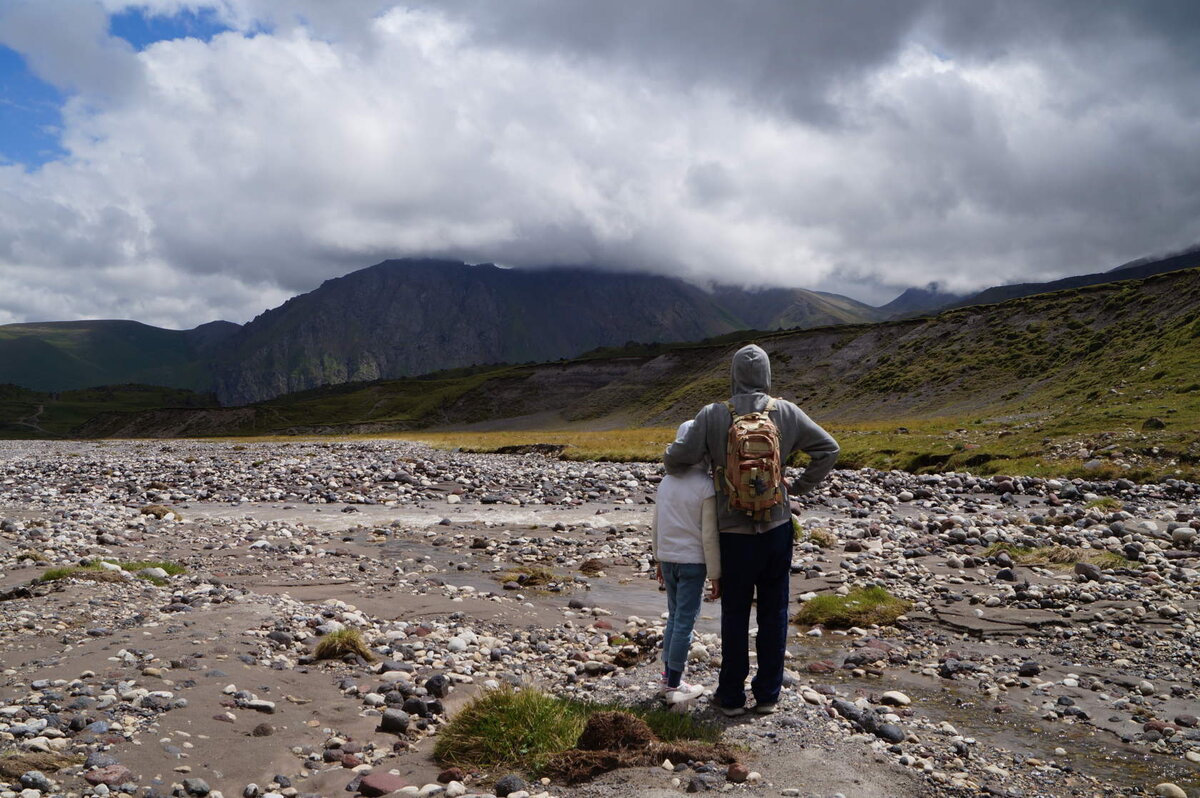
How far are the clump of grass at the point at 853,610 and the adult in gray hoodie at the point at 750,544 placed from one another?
3.77 meters

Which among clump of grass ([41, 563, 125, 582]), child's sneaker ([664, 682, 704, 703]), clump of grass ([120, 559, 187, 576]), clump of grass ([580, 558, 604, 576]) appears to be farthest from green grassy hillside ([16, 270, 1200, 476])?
clump of grass ([41, 563, 125, 582])

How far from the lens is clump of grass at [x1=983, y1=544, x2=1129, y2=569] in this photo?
1213cm

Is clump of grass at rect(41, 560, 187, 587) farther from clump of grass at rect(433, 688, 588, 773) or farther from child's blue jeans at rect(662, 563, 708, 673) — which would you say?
child's blue jeans at rect(662, 563, 708, 673)

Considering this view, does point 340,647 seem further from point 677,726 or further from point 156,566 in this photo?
point 156,566

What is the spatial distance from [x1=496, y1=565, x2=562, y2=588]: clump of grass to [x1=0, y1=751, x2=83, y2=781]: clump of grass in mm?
8053

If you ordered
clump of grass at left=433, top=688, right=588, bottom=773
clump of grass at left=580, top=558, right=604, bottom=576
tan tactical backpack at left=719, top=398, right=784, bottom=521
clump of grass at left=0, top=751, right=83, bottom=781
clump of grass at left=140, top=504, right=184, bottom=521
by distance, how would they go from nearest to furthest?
clump of grass at left=0, top=751, right=83, bottom=781, clump of grass at left=433, top=688, right=588, bottom=773, tan tactical backpack at left=719, top=398, right=784, bottom=521, clump of grass at left=580, top=558, right=604, bottom=576, clump of grass at left=140, top=504, right=184, bottom=521

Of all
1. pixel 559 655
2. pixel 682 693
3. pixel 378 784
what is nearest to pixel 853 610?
pixel 559 655

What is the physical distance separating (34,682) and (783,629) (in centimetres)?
634

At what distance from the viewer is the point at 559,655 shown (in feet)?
28.8

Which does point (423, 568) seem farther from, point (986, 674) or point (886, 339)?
point (886, 339)

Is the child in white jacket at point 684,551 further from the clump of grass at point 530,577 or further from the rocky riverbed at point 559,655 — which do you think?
the clump of grass at point 530,577

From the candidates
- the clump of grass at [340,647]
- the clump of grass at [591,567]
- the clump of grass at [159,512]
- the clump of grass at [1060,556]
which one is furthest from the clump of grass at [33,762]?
the clump of grass at [159,512]

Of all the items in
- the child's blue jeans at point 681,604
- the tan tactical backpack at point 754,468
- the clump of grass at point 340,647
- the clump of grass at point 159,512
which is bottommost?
the clump of grass at point 159,512

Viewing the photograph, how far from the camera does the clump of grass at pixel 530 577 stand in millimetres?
12930
